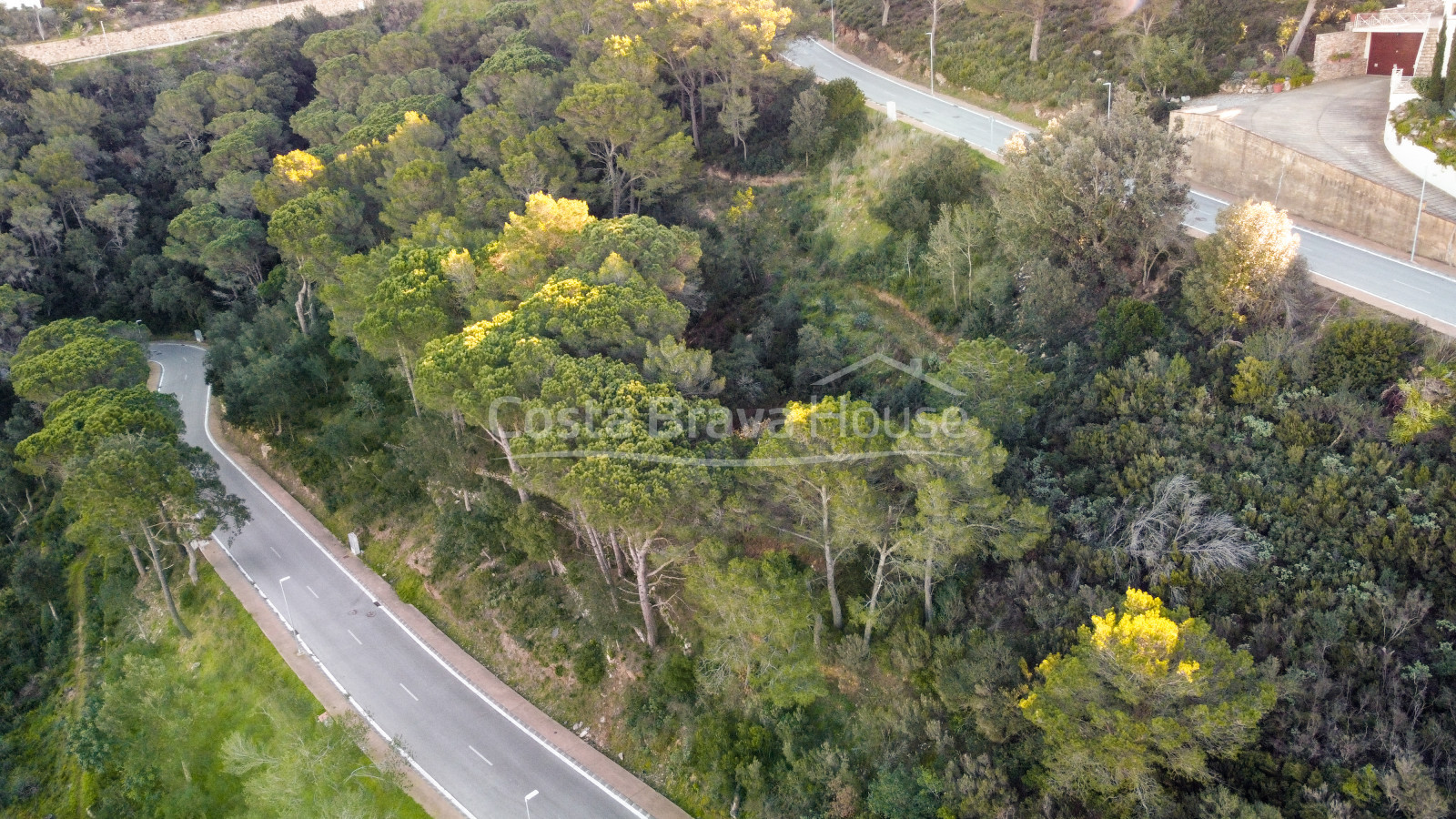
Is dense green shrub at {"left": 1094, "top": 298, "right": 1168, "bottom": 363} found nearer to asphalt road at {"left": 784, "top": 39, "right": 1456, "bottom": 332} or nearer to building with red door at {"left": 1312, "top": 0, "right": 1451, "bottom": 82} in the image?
asphalt road at {"left": 784, "top": 39, "right": 1456, "bottom": 332}

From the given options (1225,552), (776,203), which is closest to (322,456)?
(776,203)

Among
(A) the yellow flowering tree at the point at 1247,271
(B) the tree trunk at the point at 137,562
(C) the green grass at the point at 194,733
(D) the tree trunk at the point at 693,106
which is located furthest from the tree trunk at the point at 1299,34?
(B) the tree trunk at the point at 137,562

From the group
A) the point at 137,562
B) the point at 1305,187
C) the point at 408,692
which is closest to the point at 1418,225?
the point at 1305,187

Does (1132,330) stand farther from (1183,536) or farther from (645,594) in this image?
(645,594)

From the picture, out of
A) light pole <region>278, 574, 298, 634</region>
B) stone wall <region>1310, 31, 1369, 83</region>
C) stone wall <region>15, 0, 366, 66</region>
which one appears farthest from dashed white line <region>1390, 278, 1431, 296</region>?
stone wall <region>15, 0, 366, 66</region>

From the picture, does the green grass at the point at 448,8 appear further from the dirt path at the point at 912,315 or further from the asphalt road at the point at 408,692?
the dirt path at the point at 912,315
